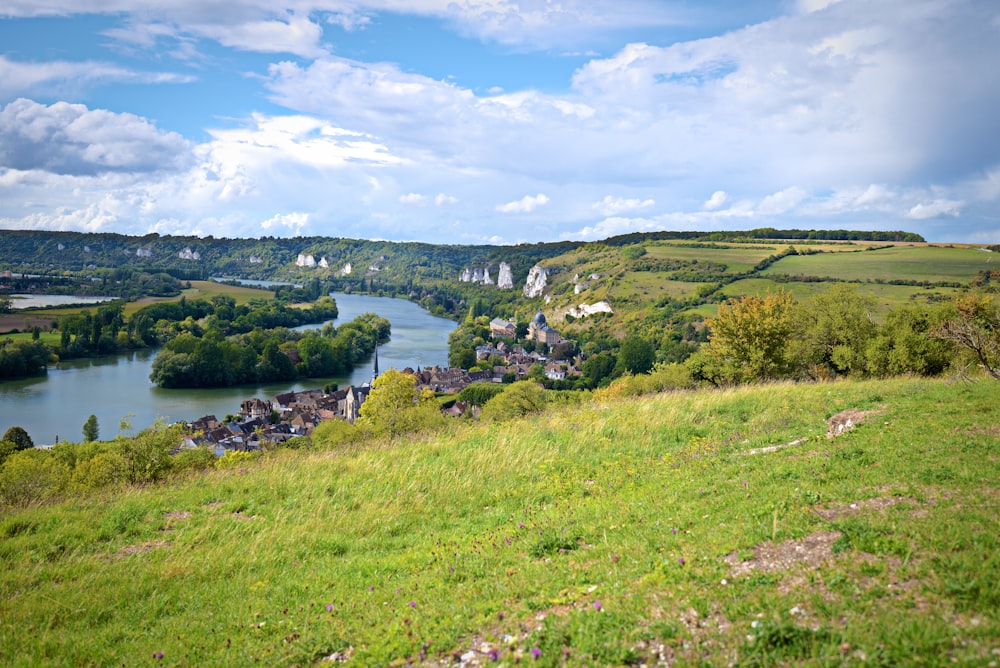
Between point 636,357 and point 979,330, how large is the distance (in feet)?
138

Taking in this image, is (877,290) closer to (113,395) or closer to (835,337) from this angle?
(835,337)

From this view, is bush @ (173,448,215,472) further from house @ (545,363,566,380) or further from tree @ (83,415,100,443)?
house @ (545,363,566,380)

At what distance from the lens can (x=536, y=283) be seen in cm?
14462

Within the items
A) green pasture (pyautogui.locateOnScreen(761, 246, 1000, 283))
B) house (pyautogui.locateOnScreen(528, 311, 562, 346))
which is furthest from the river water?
green pasture (pyautogui.locateOnScreen(761, 246, 1000, 283))

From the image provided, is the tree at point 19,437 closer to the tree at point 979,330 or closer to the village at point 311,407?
the village at point 311,407

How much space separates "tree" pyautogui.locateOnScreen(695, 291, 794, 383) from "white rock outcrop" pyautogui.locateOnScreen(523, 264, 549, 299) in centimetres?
11696

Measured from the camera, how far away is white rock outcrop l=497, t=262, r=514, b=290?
553 ft

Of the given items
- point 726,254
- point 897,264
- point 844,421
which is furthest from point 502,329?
point 844,421

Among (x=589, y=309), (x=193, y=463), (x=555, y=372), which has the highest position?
(x=193, y=463)

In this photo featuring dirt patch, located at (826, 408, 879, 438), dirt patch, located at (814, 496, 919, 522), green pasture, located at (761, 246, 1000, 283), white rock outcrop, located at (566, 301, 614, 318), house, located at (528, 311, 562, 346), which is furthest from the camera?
white rock outcrop, located at (566, 301, 614, 318)

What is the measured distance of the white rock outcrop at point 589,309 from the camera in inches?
3676

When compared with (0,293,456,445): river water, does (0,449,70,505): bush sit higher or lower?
higher

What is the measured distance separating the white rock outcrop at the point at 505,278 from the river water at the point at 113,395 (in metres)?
83.6

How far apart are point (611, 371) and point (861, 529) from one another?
56544 mm
